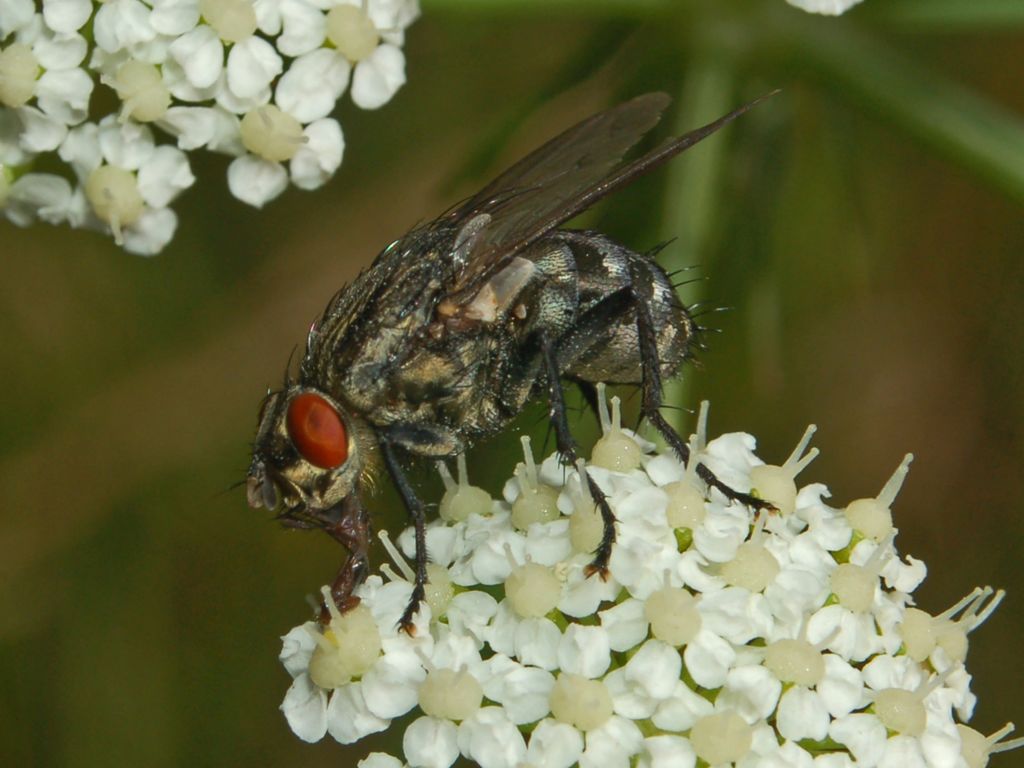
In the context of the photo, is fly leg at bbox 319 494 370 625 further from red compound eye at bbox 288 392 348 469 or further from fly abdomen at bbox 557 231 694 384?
fly abdomen at bbox 557 231 694 384

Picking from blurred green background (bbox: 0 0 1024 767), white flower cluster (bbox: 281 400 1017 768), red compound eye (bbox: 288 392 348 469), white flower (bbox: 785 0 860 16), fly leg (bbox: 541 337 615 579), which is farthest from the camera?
blurred green background (bbox: 0 0 1024 767)

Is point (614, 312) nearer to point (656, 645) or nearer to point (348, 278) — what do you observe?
point (656, 645)

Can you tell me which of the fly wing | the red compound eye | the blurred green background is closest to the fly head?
the red compound eye

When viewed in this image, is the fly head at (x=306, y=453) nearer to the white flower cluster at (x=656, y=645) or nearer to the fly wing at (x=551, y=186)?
the white flower cluster at (x=656, y=645)

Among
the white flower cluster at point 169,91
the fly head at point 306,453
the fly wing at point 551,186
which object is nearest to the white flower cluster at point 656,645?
the fly head at point 306,453

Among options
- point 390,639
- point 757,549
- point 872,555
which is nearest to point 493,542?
point 390,639
